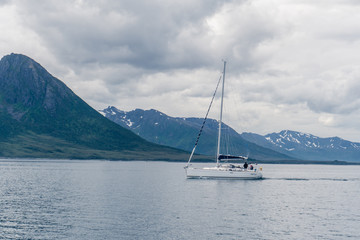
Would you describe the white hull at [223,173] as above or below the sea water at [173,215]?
above

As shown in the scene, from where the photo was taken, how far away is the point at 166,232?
4484 cm

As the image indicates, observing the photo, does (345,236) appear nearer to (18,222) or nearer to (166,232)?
(166,232)

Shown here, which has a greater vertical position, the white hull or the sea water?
the white hull

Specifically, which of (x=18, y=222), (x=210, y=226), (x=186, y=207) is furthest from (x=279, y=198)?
(x=18, y=222)

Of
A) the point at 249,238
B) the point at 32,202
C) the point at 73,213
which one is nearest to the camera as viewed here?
the point at 249,238

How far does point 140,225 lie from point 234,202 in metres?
26.1

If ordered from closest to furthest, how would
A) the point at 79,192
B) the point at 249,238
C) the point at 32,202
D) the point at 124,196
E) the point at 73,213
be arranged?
the point at 249,238 → the point at 73,213 → the point at 32,202 → the point at 124,196 → the point at 79,192

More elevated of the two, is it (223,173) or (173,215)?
(223,173)

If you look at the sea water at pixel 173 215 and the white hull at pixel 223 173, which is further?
the white hull at pixel 223 173

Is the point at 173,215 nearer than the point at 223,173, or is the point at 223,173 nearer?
the point at 173,215

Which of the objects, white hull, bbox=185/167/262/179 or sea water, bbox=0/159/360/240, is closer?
sea water, bbox=0/159/360/240

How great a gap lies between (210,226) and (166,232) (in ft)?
20.1

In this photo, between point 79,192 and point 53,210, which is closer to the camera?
point 53,210

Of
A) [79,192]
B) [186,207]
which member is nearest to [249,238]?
[186,207]
